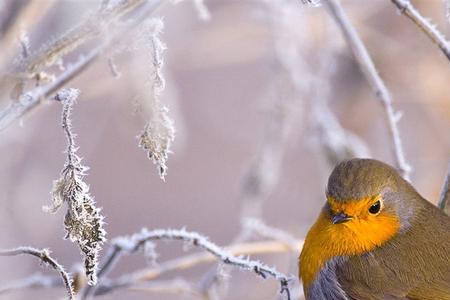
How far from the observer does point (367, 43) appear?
3873 mm

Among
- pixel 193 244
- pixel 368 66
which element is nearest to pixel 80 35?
pixel 193 244

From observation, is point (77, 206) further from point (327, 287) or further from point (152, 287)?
point (327, 287)

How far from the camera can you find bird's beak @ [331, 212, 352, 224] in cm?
266

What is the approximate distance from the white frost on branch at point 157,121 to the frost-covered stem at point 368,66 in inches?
30.3

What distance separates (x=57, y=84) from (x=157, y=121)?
0.78ft

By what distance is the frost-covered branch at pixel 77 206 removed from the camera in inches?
60.7

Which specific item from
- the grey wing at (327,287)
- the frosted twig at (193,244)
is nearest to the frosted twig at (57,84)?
the frosted twig at (193,244)

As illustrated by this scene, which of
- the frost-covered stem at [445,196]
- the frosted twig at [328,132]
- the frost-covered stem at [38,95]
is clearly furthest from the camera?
the frosted twig at [328,132]

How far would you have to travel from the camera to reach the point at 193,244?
1.94m

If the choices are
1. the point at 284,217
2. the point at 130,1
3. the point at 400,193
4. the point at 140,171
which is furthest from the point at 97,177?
the point at 130,1

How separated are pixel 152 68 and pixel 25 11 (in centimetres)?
74

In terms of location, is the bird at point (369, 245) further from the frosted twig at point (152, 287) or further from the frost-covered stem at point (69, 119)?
the frost-covered stem at point (69, 119)

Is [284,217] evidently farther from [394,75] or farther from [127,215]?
[394,75]

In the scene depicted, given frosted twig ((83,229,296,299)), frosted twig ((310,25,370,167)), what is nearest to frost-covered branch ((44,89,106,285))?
frosted twig ((83,229,296,299))
